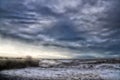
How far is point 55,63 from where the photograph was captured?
8289 millimetres

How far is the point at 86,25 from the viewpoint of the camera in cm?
706

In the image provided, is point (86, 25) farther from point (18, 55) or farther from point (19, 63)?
point (19, 63)

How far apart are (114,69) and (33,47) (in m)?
2.44

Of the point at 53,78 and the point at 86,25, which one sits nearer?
the point at 53,78

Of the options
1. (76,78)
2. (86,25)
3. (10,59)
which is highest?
(86,25)

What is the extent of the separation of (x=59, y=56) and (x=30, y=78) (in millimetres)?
1207

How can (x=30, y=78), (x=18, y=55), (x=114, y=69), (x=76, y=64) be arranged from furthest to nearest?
(x=76, y=64) → (x=114, y=69) → (x=18, y=55) → (x=30, y=78)

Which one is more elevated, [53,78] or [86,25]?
[86,25]

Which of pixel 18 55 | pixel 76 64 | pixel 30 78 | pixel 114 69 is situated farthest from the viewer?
pixel 76 64

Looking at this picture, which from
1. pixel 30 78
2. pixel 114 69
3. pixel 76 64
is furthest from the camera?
pixel 76 64

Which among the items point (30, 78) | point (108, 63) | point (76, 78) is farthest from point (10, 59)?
point (108, 63)

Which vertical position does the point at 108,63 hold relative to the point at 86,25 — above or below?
below

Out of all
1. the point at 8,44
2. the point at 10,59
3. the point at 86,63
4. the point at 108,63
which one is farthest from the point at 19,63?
the point at 108,63

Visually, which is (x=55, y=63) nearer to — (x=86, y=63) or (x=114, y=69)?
(x=86, y=63)
